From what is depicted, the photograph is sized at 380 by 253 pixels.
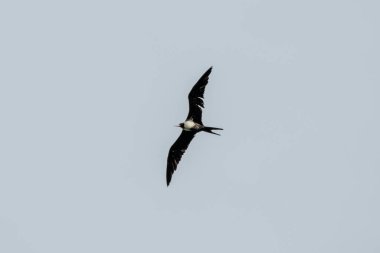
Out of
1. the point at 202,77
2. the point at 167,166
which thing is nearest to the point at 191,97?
the point at 202,77

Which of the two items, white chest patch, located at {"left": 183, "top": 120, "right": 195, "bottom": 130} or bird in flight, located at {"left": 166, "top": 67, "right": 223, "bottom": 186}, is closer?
bird in flight, located at {"left": 166, "top": 67, "right": 223, "bottom": 186}

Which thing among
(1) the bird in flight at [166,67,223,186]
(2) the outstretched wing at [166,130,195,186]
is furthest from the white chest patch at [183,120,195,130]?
(2) the outstretched wing at [166,130,195,186]

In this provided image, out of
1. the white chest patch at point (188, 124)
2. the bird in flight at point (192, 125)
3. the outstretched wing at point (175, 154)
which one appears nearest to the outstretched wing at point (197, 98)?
the bird in flight at point (192, 125)

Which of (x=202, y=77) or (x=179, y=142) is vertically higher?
(x=202, y=77)

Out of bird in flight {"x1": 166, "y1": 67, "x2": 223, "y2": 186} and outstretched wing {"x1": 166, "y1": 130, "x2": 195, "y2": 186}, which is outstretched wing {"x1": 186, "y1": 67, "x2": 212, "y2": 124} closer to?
bird in flight {"x1": 166, "y1": 67, "x2": 223, "y2": 186}

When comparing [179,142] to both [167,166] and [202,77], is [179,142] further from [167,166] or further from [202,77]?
[202,77]

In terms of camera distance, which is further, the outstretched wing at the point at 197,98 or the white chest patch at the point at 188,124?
the white chest patch at the point at 188,124

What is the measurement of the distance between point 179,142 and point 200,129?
6.56ft

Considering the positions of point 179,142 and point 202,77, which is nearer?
point 202,77

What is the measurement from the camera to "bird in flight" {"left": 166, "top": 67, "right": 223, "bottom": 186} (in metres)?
39.4

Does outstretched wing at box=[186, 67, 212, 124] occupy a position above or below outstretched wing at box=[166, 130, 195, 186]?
above

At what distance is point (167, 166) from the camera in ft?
138

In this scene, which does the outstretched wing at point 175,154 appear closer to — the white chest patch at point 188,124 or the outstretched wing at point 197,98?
the white chest patch at point 188,124

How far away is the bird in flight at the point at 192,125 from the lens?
39.4 metres
